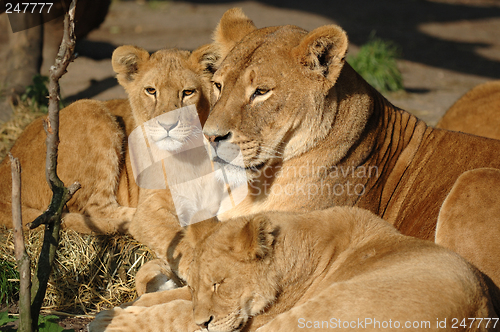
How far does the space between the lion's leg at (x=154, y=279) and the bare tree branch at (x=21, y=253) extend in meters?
1.06

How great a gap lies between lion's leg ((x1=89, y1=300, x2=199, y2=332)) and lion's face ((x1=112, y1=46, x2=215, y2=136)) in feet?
4.20

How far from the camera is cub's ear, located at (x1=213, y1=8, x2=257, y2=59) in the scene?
12.6ft

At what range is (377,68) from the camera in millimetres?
8477

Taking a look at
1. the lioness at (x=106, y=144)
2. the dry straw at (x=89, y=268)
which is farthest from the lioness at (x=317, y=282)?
the lioness at (x=106, y=144)

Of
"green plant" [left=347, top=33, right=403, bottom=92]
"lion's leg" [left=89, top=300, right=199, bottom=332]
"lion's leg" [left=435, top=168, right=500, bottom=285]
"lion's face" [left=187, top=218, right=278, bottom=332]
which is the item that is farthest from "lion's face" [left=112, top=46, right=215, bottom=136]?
"green plant" [left=347, top=33, right=403, bottom=92]

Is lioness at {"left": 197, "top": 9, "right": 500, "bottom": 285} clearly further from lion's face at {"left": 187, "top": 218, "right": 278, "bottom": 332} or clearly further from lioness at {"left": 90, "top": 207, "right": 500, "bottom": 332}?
lion's face at {"left": 187, "top": 218, "right": 278, "bottom": 332}

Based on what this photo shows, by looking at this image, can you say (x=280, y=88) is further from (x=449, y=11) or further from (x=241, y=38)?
(x=449, y=11)

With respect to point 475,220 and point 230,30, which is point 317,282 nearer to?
point 475,220

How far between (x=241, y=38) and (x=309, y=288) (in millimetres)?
1820

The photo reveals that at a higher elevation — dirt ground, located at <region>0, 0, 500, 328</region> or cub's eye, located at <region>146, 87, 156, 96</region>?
cub's eye, located at <region>146, 87, 156, 96</region>

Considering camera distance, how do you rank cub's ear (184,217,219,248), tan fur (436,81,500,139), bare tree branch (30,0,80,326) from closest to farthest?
bare tree branch (30,0,80,326) < cub's ear (184,217,219,248) < tan fur (436,81,500,139)

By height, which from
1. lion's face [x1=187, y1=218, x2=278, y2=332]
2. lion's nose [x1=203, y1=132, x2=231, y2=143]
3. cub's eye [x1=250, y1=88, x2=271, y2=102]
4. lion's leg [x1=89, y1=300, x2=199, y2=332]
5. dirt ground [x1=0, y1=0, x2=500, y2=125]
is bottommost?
dirt ground [x1=0, y1=0, x2=500, y2=125]

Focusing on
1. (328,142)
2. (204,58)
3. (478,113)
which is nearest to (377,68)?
(478,113)

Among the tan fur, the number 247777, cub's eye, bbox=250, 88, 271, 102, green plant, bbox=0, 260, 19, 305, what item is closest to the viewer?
cub's eye, bbox=250, 88, 271, 102
